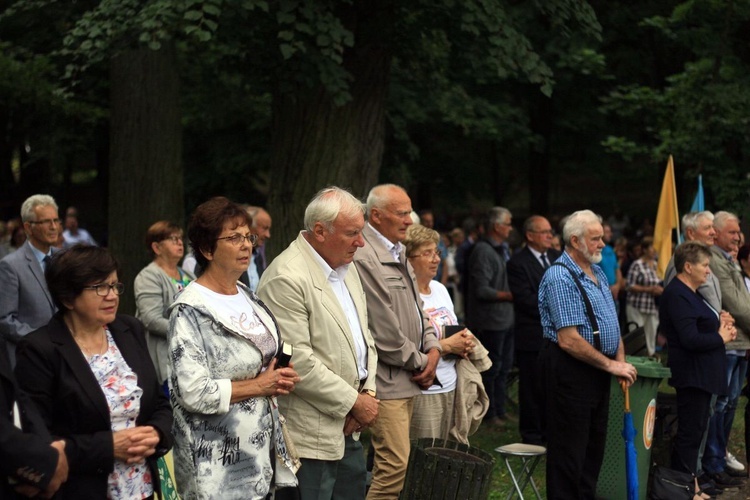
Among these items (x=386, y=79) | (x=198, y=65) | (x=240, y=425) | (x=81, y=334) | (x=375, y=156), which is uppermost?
(x=198, y=65)

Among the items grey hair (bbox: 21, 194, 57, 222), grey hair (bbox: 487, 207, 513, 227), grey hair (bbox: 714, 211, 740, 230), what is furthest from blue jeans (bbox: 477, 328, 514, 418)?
grey hair (bbox: 21, 194, 57, 222)

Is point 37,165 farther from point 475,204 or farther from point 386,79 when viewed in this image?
point 386,79

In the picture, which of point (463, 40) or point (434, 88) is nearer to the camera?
point (463, 40)

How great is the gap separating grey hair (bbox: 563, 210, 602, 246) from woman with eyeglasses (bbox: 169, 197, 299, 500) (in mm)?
2609

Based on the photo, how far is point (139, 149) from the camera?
1023 centimetres

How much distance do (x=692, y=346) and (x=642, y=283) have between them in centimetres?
738

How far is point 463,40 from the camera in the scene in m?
9.45

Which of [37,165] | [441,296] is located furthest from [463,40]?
[37,165]

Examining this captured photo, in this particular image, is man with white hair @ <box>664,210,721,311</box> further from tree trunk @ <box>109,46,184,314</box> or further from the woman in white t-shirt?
tree trunk @ <box>109,46,184,314</box>

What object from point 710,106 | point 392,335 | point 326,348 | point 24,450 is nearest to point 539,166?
point 710,106

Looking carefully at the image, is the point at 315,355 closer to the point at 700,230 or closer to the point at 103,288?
the point at 103,288

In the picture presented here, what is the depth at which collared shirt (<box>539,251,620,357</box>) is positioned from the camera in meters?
6.14

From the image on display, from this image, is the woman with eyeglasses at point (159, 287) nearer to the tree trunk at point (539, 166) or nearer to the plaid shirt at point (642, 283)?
the plaid shirt at point (642, 283)

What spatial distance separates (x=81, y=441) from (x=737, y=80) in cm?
1054
